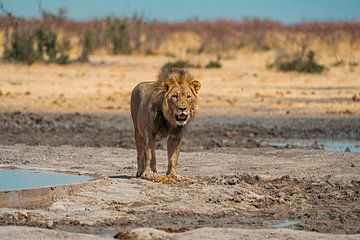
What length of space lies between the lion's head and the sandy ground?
777mm

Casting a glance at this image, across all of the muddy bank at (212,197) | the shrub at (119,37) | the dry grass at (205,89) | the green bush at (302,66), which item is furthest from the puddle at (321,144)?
the shrub at (119,37)

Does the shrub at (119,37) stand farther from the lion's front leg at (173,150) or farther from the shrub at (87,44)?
the lion's front leg at (173,150)

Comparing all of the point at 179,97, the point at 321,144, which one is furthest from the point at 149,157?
the point at 321,144

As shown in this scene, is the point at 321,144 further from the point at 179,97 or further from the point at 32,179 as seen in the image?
the point at 32,179

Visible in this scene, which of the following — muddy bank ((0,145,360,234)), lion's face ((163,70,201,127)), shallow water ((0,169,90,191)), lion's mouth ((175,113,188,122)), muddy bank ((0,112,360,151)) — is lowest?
muddy bank ((0,112,360,151))

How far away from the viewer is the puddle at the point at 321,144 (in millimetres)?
18125

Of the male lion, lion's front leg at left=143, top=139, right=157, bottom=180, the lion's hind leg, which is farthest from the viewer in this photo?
the lion's hind leg

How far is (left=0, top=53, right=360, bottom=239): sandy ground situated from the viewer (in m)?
11.0

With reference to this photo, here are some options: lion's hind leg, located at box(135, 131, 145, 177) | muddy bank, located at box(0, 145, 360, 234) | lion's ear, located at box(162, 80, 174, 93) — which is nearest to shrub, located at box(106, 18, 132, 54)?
muddy bank, located at box(0, 145, 360, 234)

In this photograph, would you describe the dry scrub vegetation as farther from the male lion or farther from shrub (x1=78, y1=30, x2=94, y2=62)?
the male lion

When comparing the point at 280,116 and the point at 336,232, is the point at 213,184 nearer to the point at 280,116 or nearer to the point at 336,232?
the point at 336,232

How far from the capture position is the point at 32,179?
41.0ft

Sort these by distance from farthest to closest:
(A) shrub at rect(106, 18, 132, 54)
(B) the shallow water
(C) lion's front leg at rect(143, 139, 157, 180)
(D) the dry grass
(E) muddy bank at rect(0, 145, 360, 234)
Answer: (A) shrub at rect(106, 18, 132, 54), (D) the dry grass, (C) lion's front leg at rect(143, 139, 157, 180), (B) the shallow water, (E) muddy bank at rect(0, 145, 360, 234)

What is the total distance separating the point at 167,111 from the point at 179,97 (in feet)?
0.72
